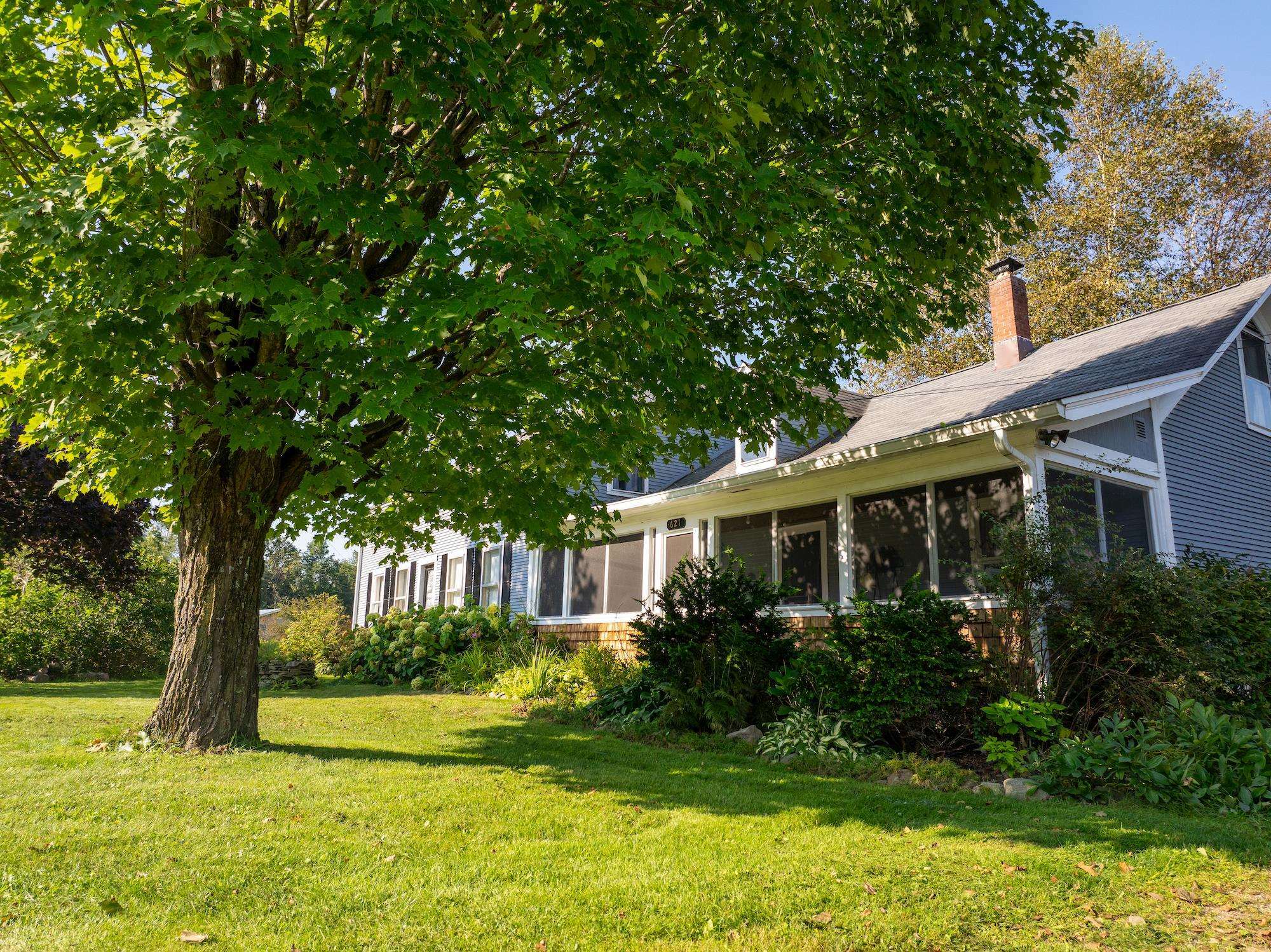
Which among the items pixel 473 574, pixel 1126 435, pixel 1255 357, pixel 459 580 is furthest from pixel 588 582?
pixel 1255 357

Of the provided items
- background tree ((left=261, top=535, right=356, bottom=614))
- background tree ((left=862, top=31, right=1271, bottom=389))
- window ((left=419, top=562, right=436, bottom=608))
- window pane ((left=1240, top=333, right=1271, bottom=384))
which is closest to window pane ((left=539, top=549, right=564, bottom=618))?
window ((left=419, top=562, right=436, bottom=608))

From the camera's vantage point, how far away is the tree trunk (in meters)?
7.26

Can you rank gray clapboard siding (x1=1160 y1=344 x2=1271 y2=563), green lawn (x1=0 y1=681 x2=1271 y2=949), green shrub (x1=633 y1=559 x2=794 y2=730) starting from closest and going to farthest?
green lawn (x1=0 y1=681 x2=1271 y2=949) → green shrub (x1=633 y1=559 x2=794 y2=730) → gray clapboard siding (x1=1160 y1=344 x2=1271 y2=563)

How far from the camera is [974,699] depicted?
8.61 meters

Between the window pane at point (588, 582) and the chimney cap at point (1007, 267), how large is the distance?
9549mm

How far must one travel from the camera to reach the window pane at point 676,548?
14961mm

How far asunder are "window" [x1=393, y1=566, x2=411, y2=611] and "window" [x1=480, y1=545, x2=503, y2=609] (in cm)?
474

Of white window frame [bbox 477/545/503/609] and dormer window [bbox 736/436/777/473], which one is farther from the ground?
dormer window [bbox 736/436/777/473]

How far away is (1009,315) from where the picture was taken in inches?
598

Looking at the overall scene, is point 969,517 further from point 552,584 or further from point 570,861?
point 552,584

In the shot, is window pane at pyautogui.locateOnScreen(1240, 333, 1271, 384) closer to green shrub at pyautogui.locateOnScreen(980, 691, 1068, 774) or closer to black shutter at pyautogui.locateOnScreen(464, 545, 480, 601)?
green shrub at pyautogui.locateOnScreen(980, 691, 1068, 774)

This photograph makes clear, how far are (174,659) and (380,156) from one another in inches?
193

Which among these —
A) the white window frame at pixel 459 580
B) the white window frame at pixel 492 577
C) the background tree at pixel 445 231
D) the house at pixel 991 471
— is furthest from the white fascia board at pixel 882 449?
the white window frame at pixel 459 580

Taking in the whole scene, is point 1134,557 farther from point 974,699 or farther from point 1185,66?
point 1185,66
